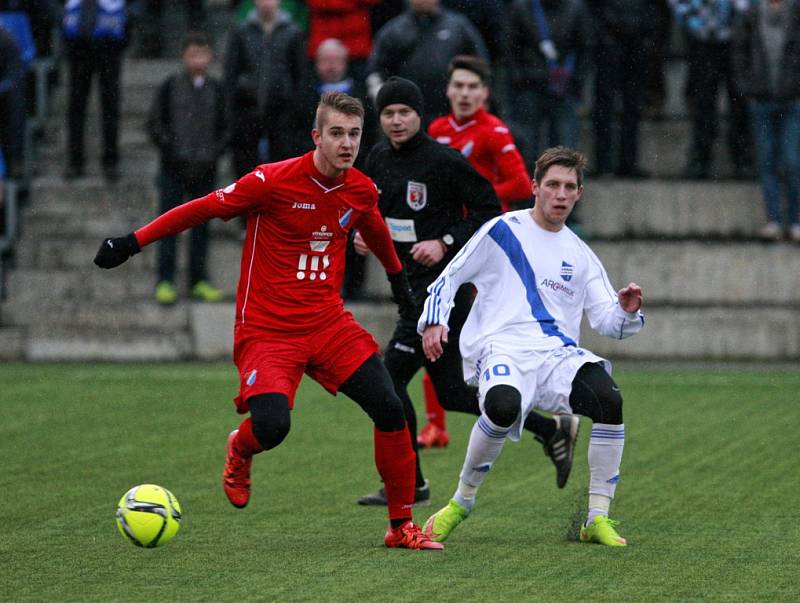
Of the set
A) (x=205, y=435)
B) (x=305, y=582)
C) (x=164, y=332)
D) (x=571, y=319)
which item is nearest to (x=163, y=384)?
(x=164, y=332)

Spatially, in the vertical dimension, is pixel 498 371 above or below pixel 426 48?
below

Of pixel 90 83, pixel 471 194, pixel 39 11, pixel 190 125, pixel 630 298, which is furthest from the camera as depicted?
pixel 39 11

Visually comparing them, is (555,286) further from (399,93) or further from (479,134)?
(479,134)

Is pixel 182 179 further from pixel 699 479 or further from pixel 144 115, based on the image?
pixel 699 479

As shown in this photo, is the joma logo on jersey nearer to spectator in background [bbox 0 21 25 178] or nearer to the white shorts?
the white shorts

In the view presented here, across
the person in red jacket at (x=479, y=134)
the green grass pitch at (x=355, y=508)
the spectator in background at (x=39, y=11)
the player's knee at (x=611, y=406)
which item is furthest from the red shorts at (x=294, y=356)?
the spectator in background at (x=39, y=11)

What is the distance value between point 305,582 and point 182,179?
957 centimetres

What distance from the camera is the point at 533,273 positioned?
7461mm

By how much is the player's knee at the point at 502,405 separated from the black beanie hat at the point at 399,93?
74.3 inches

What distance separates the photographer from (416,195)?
8.69 metres

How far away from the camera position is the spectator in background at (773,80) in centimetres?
1502

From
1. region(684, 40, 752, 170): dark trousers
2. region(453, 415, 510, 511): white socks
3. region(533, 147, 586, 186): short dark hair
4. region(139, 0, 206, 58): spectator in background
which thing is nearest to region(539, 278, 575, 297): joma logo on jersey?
region(533, 147, 586, 186): short dark hair

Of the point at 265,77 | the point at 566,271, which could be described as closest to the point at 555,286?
the point at 566,271

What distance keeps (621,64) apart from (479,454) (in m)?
9.09
